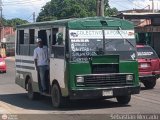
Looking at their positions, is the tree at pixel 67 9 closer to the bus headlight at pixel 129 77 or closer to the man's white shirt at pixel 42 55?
the man's white shirt at pixel 42 55

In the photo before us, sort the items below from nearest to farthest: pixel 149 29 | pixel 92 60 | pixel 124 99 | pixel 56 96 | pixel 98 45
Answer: pixel 92 60 < pixel 98 45 < pixel 56 96 < pixel 124 99 < pixel 149 29

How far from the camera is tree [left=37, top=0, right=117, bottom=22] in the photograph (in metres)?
100

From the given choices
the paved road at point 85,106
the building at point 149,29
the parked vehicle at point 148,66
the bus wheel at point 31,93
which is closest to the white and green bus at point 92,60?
the paved road at point 85,106

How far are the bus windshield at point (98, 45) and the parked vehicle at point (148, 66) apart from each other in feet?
16.8

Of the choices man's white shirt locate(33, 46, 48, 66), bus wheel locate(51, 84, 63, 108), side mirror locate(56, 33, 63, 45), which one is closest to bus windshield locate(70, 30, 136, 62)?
side mirror locate(56, 33, 63, 45)

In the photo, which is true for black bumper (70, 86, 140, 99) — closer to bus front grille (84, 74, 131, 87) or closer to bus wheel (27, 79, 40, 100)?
bus front grille (84, 74, 131, 87)

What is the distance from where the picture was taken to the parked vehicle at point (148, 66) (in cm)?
1913

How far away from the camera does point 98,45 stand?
13.7 m

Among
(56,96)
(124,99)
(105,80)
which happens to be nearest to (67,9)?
(124,99)

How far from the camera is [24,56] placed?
17.0 meters

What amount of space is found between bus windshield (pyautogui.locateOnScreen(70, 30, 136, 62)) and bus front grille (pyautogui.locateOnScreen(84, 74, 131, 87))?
1.76 feet

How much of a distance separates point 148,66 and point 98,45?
609 centimetres

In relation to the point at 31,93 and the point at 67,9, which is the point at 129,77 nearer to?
the point at 31,93

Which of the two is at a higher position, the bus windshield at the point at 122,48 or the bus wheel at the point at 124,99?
the bus windshield at the point at 122,48
